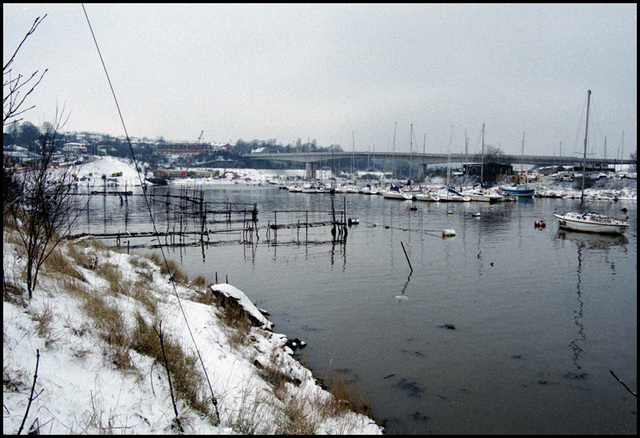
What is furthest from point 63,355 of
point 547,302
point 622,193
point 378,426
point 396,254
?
point 622,193

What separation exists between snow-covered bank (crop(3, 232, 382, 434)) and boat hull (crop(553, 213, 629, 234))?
109ft

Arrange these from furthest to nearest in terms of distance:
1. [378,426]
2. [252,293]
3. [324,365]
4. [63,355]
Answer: [252,293] → [324,365] → [378,426] → [63,355]

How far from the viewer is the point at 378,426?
8203 mm

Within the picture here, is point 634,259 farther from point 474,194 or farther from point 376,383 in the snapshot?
point 474,194

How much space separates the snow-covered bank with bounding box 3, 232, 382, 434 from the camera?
515 cm

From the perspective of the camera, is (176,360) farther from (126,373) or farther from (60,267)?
(60,267)

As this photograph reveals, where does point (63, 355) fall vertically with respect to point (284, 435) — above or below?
above

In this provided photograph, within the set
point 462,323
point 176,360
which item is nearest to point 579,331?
point 462,323

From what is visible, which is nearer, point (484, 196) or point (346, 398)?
point (346, 398)

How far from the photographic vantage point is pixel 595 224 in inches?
1347

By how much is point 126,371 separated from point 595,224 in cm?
3781

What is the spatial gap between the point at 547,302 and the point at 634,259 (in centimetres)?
1328

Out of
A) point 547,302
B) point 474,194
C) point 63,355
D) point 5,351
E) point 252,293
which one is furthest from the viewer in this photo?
point 474,194

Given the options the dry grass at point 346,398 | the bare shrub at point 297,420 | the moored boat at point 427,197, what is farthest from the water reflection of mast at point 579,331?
the moored boat at point 427,197
